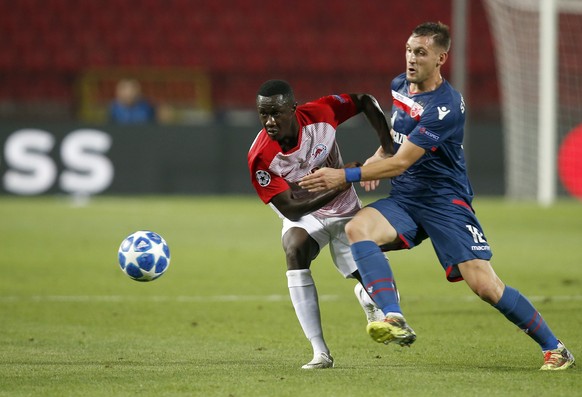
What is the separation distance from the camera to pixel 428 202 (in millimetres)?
6195

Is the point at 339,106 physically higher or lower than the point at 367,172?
higher

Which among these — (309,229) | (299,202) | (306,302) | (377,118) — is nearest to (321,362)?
(306,302)

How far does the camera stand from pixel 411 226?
616cm

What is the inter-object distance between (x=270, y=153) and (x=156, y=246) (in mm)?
1083

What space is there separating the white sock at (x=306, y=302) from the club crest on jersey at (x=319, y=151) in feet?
2.37

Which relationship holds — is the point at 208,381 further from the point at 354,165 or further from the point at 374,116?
the point at 374,116

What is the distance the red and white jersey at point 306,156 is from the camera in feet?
20.7

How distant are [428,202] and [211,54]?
18483 mm

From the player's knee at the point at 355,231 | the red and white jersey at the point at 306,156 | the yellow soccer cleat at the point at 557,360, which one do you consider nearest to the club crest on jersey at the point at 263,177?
the red and white jersey at the point at 306,156

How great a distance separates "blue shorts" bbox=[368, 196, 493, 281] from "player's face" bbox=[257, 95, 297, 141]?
695 mm

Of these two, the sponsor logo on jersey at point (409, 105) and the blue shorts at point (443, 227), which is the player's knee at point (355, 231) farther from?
the sponsor logo on jersey at point (409, 105)

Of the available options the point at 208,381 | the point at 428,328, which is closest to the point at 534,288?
the point at 428,328

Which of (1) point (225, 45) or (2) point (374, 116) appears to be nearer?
(2) point (374, 116)

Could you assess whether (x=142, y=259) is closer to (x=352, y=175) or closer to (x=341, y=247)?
(x=341, y=247)
